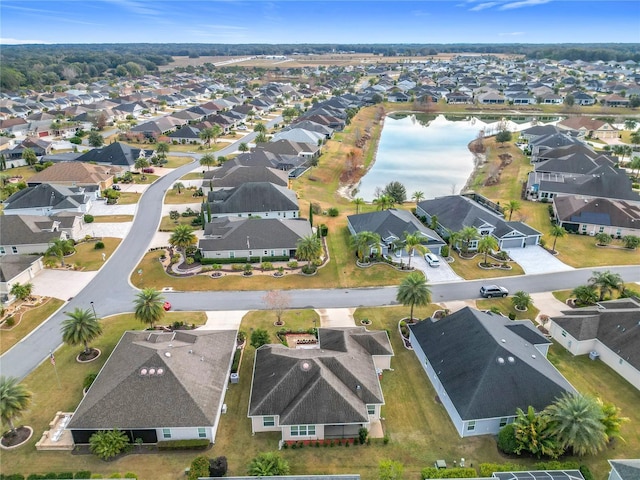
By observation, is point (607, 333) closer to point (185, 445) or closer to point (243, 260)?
point (185, 445)

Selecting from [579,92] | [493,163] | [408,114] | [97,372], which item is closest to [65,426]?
[97,372]

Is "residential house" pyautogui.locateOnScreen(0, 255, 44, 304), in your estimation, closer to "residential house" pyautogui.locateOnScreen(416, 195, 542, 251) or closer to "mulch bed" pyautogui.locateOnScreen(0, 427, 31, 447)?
"mulch bed" pyautogui.locateOnScreen(0, 427, 31, 447)

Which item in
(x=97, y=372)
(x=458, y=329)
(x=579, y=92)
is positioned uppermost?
(x=579, y=92)

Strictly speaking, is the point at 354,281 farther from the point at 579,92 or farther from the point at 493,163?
the point at 579,92

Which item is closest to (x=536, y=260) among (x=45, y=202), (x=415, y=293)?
(x=415, y=293)

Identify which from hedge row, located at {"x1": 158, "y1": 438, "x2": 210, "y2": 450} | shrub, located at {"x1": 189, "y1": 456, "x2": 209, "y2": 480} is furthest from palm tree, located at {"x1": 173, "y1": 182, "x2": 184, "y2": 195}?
shrub, located at {"x1": 189, "y1": 456, "x2": 209, "y2": 480}

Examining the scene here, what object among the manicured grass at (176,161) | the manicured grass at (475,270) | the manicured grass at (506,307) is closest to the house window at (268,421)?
the manicured grass at (506,307)
